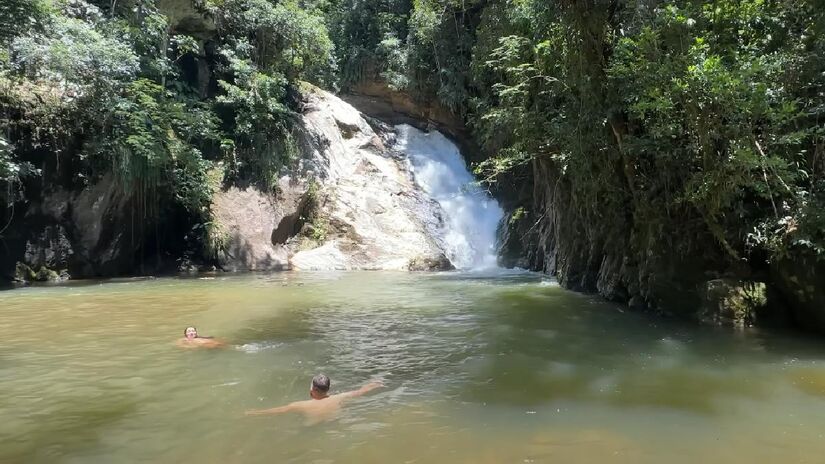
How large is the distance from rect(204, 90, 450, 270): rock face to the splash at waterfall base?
4 cm

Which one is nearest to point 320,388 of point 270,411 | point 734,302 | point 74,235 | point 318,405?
point 318,405

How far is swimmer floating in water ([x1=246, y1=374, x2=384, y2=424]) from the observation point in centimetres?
504

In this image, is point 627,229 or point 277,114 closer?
point 627,229

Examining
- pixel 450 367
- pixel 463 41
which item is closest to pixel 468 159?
pixel 463 41

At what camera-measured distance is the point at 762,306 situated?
345 inches

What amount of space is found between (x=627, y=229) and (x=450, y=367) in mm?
6264

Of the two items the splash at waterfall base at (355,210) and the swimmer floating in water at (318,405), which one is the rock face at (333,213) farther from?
the swimmer floating in water at (318,405)

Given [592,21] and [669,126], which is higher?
[592,21]

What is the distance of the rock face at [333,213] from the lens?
66.9 feet

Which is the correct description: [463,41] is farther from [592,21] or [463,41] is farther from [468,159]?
[592,21]

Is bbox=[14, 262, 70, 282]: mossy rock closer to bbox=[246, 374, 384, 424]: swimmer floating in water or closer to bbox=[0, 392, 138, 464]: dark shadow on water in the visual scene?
bbox=[0, 392, 138, 464]: dark shadow on water

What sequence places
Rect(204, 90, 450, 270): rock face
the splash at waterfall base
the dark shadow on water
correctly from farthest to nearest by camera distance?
the splash at waterfall base, Rect(204, 90, 450, 270): rock face, the dark shadow on water

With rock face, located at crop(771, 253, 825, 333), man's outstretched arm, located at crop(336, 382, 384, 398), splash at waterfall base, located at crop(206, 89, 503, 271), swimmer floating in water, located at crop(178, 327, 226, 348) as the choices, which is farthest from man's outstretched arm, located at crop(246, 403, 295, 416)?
splash at waterfall base, located at crop(206, 89, 503, 271)

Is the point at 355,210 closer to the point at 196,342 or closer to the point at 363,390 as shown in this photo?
the point at 196,342
